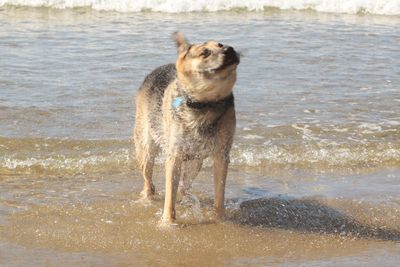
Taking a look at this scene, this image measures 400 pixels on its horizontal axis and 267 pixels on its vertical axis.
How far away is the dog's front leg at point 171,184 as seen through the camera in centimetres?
591

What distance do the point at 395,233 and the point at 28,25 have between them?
1136 centimetres

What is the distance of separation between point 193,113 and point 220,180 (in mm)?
661

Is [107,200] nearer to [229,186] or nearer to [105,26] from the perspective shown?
[229,186]

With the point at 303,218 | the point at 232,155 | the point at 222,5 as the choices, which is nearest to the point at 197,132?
the point at 303,218

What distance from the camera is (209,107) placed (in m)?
5.61

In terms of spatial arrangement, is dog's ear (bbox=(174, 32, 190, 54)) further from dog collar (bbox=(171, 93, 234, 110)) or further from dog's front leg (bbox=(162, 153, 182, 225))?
dog's front leg (bbox=(162, 153, 182, 225))

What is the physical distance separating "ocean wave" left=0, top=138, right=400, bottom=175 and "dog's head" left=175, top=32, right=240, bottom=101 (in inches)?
82.4

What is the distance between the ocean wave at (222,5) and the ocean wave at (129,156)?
10952 mm

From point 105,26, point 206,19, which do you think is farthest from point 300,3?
point 105,26

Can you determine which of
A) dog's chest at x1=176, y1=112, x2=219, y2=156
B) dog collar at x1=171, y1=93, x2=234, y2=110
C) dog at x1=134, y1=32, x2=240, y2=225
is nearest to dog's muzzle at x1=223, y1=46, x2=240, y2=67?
dog at x1=134, y1=32, x2=240, y2=225

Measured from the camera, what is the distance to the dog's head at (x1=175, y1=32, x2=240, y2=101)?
17.1ft

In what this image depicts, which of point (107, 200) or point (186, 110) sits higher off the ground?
point (186, 110)

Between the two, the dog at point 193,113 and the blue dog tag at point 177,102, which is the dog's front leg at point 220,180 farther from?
the blue dog tag at point 177,102

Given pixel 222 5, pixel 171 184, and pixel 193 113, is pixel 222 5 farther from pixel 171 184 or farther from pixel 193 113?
pixel 193 113
